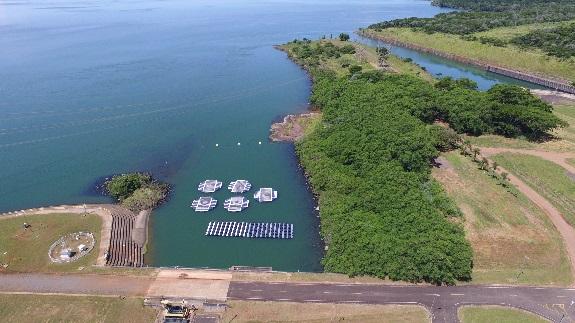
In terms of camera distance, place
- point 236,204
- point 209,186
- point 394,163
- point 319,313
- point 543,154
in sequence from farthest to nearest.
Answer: point 543,154
point 209,186
point 394,163
point 236,204
point 319,313

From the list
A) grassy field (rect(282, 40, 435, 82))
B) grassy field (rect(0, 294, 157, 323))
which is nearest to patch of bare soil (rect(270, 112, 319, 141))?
grassy field (rect(282, 40, 435, 82))

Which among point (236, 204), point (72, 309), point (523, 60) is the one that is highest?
point (523, 60)

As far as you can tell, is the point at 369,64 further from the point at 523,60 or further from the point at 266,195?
the point at 266,195

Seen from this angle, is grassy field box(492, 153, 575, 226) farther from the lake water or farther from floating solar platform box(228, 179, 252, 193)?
floating solar platform box(228, 179, 252, 193)

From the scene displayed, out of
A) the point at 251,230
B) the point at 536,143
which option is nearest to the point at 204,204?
the point at 251,230

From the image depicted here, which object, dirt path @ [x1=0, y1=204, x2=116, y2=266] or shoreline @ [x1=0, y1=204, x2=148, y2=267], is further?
dirt path @ [x1=0, y1=204, x2=116, y2=266]

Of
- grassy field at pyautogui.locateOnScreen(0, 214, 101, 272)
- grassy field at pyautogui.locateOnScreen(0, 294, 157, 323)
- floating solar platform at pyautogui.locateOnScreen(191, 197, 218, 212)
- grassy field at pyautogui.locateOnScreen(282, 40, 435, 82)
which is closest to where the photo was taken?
grassy field at pyautogui.locateOnScreen(0, 294, 157, 323)

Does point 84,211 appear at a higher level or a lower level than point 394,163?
lower
